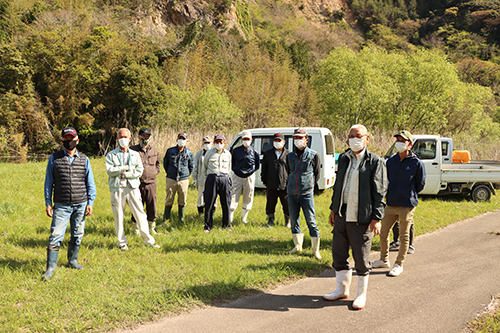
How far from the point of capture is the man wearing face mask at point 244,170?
827 centimetres

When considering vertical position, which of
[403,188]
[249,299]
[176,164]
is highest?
[176,164]

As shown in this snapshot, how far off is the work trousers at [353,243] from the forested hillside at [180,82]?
55.6ft

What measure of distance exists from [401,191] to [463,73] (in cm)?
7103

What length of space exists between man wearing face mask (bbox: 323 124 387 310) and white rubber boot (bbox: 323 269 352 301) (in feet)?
0.04

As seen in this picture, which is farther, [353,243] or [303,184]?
[303,184]

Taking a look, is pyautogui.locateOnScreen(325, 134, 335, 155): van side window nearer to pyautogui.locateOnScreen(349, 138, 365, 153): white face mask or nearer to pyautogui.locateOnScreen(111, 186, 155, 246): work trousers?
pyautogui.locateOnScreen(111, 186, 155, 246): work trousers

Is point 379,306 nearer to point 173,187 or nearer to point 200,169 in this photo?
point 173,187

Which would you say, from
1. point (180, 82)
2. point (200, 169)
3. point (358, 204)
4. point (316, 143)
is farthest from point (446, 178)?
point (180, 82)

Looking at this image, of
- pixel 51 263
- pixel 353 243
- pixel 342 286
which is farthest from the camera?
pixel 51 263

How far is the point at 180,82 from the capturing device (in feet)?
97.6

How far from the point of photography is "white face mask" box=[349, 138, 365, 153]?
13.9 ft

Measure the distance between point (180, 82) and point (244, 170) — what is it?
2345 cm

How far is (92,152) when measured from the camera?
24469mm

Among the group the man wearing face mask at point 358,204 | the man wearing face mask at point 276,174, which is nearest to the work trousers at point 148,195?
the man wearing face mask at point 276,174
